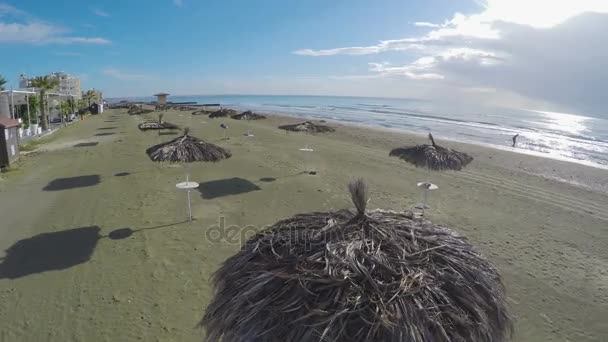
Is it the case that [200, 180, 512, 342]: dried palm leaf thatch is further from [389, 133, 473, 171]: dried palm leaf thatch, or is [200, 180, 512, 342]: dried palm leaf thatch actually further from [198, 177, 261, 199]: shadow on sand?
[198, 177, 261, 199]: shadow on sand

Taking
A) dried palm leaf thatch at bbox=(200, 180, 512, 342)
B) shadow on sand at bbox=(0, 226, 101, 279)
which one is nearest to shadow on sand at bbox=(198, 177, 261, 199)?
shadow on sand at bbox=(0, 226, 101, 279)

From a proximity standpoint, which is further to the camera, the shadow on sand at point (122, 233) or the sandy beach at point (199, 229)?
the shadow on sand at point (122, 233)

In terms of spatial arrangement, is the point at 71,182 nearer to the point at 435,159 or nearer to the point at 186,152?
the point at 186,152

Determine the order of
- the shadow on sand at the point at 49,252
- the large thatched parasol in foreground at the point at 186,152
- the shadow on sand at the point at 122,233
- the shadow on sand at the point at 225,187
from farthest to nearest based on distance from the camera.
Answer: the shadow on sand at the point at 225,187, the large thatched parasol in foreground at the point at 186,152, the shadow on sand at the point at 122,233, the shadow on sand at the point at 49,252

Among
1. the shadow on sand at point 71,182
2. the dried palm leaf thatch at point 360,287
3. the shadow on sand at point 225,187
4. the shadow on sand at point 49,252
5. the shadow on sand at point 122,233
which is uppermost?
the dried palm leaf thatch at point 360,287

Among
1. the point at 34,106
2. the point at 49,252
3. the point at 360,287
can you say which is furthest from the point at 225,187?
the point at 34,106

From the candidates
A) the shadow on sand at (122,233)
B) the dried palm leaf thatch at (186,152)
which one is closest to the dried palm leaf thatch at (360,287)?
the shadow on sand at (122,233)

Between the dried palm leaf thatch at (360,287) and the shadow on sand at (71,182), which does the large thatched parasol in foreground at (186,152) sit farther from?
the dried palm leaf thatch at (360,287)

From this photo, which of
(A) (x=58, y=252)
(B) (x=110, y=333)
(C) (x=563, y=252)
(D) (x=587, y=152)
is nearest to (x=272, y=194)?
(A) (x=58, y=252)

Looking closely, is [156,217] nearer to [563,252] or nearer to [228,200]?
[228,200]
